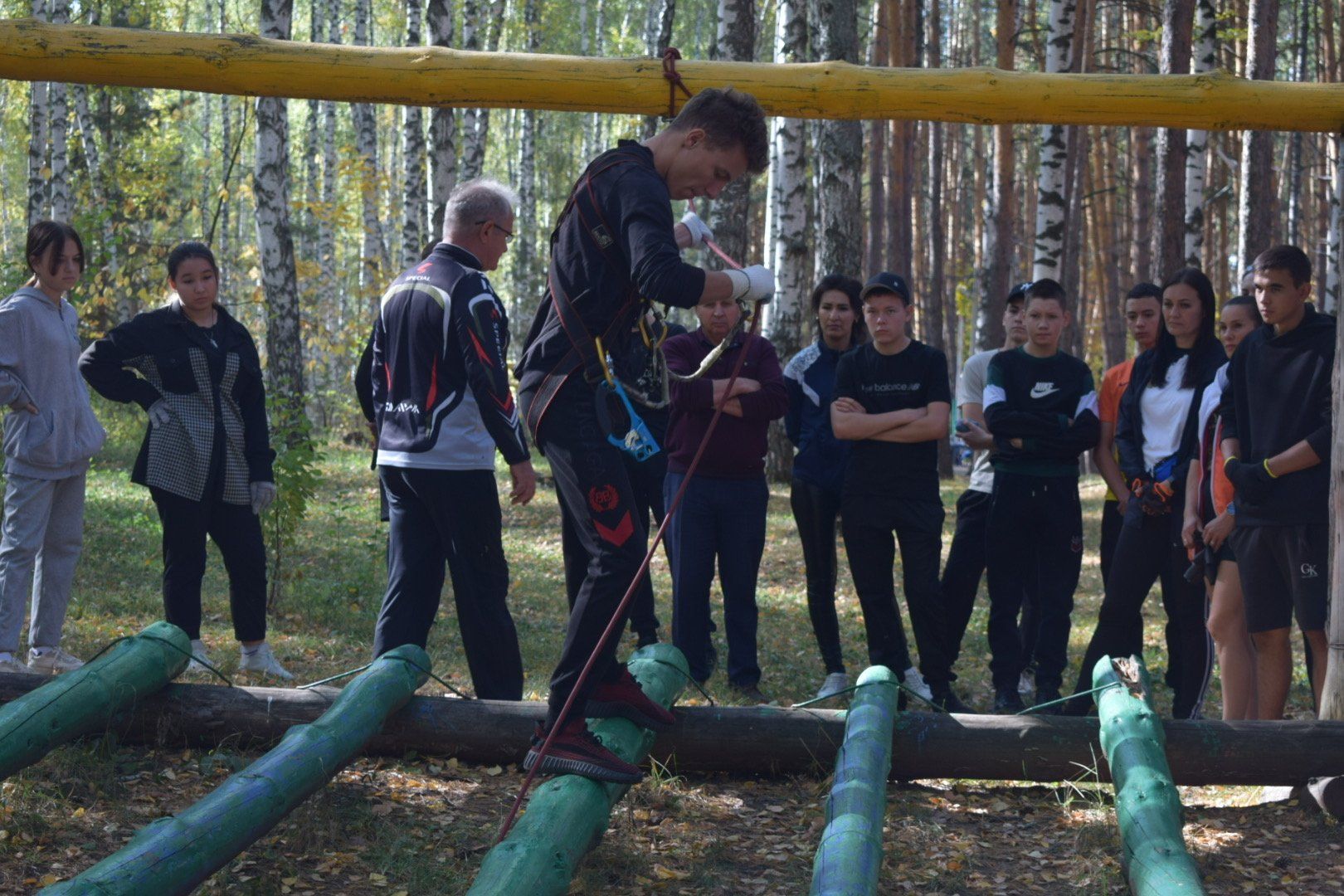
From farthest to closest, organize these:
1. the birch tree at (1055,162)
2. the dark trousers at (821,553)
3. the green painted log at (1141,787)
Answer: the birch tree at (1055,162) < the dark trousers at (821,553) < the green painted log at (1141,787)

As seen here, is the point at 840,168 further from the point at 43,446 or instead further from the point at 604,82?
the point at 43,446

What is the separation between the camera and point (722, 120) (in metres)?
4.29

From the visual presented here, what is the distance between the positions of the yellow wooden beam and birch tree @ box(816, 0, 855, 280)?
24.6 ft

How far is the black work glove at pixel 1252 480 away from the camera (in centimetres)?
517

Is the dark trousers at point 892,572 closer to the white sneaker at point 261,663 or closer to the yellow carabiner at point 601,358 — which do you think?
the yellow carabiner at point 601,358

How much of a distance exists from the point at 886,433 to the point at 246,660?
11.1 ft

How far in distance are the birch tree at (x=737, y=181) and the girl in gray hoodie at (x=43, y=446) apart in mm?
6664

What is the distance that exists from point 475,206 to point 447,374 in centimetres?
73

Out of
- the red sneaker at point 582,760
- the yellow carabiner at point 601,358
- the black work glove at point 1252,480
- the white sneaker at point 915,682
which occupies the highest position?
the yellow carabiner at point 601,358

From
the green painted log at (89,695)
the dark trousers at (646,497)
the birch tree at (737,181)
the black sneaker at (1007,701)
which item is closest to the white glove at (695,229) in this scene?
the dark trousers at (646,497)

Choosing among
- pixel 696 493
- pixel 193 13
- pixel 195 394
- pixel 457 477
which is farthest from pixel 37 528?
pixel 193 13

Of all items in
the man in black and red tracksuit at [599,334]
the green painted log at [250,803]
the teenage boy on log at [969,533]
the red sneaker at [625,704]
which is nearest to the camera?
the green painted log at [250,803]

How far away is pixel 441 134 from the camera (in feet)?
43.3

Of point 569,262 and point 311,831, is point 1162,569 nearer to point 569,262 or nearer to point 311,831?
point 569,262
